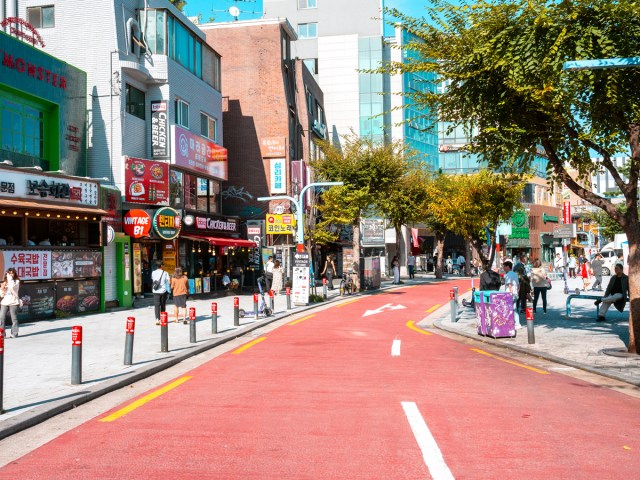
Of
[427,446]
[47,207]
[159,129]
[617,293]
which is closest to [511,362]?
[427,446]

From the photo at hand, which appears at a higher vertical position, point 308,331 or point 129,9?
point 129,9

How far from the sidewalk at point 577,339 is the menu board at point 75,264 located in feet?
38.4

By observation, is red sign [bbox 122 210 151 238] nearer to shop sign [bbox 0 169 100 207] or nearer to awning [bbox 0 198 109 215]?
awning [bbox 0 198 109 215]

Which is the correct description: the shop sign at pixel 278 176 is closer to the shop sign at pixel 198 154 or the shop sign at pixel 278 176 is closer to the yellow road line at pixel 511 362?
the shop sign at pixel 198 154

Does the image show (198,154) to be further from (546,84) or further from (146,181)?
(546,84)

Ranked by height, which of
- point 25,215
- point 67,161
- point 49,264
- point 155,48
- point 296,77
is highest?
point 296,77

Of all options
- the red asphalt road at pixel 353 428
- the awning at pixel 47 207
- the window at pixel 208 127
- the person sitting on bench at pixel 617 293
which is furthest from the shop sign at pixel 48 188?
the person sitting on bench at pixel 617 293

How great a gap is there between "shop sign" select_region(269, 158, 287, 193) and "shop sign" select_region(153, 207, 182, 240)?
1389 centimetres

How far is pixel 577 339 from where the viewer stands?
47.5 feet

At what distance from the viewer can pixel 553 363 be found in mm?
11781

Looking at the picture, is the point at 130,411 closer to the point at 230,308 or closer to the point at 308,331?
the point at 308,331

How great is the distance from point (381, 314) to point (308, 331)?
6.24 meters

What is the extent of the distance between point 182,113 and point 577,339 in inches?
832

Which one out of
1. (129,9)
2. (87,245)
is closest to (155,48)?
(129,9)
